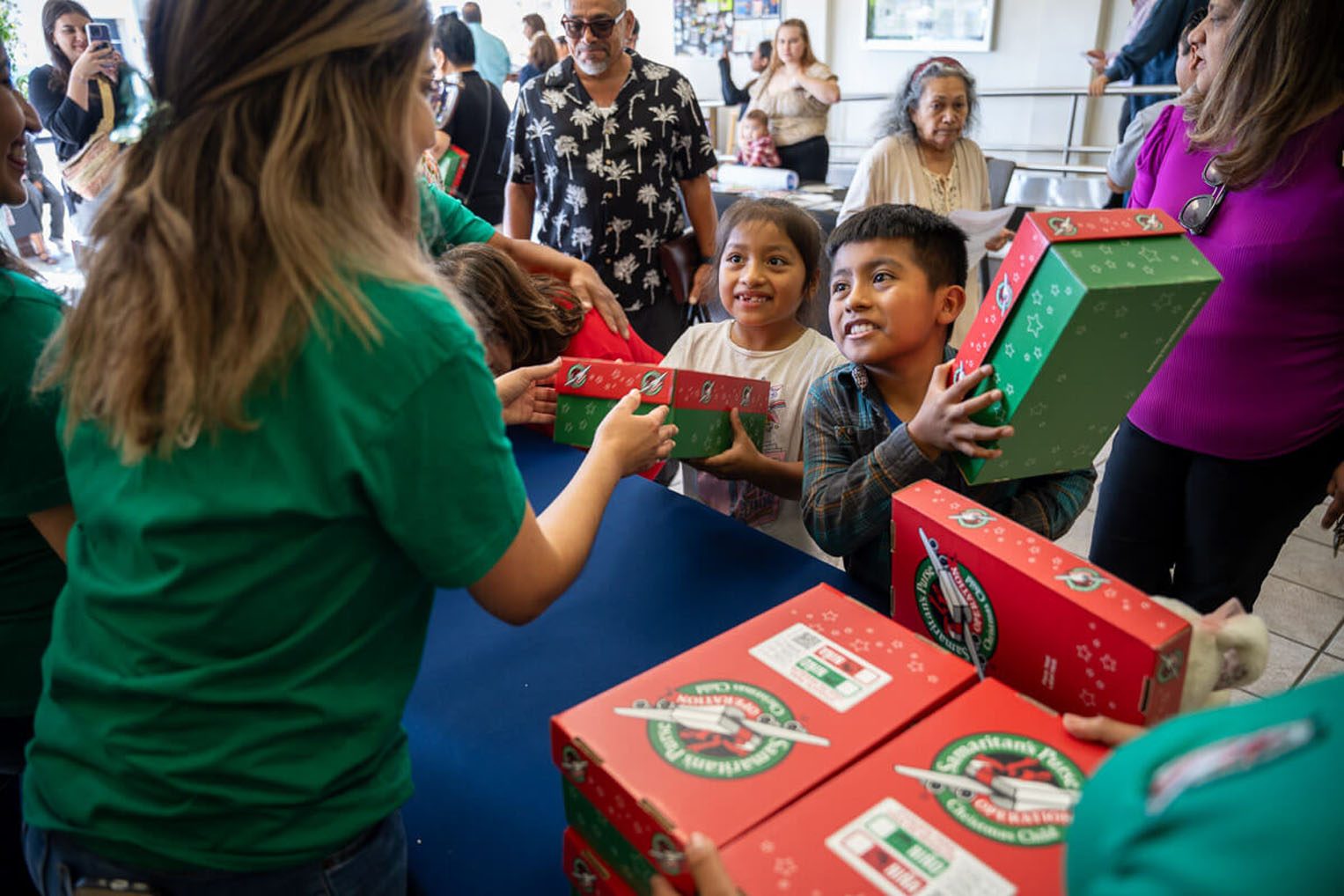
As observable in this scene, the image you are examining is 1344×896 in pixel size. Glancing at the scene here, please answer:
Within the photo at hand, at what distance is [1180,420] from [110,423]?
1682 mm

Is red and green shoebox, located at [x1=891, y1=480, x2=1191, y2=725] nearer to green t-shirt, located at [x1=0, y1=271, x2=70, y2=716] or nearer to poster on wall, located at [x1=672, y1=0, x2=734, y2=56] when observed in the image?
green t-shirt, located at [x1=0, y1=271, x2=70, y2=716]

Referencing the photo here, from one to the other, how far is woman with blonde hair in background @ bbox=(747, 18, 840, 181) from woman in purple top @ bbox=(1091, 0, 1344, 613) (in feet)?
13.5

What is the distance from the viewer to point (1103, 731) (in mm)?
724

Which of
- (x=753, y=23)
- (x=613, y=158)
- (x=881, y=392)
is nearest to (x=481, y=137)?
(x=613, y=158)

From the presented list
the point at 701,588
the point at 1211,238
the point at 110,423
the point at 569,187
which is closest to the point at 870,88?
the point at 569,187

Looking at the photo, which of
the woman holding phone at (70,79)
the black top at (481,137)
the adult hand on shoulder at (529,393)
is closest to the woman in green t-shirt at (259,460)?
the adult hand on shoulder at (529,393)

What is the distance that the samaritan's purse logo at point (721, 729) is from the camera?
2.38ft

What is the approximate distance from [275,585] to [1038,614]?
726 millimetres

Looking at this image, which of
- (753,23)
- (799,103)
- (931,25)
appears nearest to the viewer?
(799,103)

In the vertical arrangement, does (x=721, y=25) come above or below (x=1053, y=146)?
above

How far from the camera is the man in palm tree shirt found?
8.54 feet

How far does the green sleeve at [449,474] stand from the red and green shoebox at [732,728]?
19cm

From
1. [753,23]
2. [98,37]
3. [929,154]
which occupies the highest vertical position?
[753,23]

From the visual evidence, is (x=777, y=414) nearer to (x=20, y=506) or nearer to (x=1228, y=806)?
(x=20, y=506)
